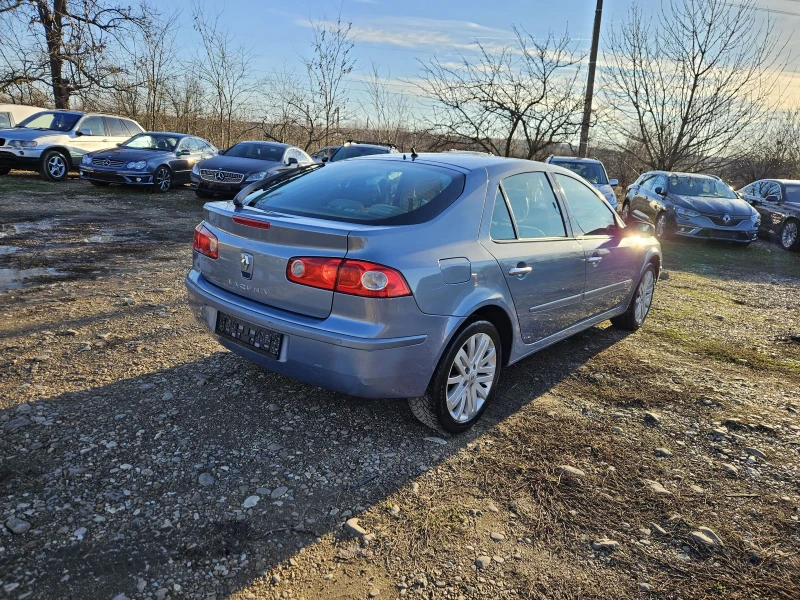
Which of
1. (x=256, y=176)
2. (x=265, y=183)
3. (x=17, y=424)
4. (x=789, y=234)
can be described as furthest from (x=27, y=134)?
(x=789, y=234)

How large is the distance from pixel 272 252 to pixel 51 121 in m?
15.0

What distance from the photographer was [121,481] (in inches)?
101

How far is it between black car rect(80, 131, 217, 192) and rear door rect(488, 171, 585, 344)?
1159cm

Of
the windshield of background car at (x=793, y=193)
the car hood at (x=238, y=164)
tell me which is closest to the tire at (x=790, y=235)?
the windshield of background car at (x=793, y=193)

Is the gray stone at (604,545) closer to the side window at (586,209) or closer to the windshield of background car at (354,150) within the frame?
the side window at (586,209)

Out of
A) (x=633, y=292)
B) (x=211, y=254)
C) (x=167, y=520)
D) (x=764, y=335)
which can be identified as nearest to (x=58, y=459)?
(x=167, y=520)

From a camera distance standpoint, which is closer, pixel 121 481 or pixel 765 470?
pixel 121 481

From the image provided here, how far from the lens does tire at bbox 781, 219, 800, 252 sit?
12.5 m

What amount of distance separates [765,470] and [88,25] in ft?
78.2

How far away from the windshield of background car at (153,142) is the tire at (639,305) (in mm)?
12361

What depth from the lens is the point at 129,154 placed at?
43.0 ft

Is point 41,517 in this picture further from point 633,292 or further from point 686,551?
point 633,292

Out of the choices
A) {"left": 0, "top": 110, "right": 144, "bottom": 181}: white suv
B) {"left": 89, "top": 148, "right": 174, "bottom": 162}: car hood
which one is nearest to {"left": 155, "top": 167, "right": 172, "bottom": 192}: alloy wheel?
{"left": 89, "top": 148, "right": 174, "bottom": 162}: car hood

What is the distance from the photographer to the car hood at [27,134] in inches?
541
